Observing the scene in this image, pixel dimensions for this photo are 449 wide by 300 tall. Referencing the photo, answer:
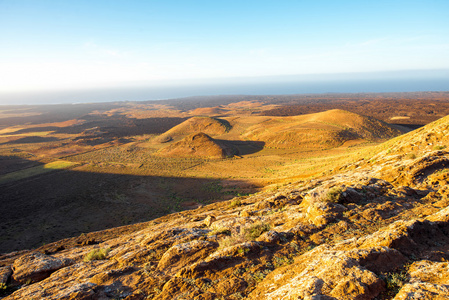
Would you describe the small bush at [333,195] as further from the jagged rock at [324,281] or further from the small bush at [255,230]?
the jagged rock at [324,281]

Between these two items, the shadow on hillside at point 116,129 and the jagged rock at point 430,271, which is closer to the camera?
the jagged rock at point 430,271

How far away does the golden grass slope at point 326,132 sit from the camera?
140 feet

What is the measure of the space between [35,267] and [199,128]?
5857cm

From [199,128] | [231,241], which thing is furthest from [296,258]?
[199,128]

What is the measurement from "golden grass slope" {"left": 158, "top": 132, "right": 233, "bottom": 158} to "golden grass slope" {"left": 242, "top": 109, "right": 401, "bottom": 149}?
35.7 ft

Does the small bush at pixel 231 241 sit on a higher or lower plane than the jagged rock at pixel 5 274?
higher

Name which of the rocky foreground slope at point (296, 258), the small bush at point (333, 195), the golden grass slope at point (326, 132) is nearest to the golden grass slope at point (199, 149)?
the golden grass slope at point (326, 132)

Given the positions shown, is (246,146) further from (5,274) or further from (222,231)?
(5,274)

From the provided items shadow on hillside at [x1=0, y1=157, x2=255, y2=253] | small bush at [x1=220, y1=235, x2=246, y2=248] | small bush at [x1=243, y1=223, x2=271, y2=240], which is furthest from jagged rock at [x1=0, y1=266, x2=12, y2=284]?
shadow on hillside at [x1=0, y1=157, x2=255, y2=253]

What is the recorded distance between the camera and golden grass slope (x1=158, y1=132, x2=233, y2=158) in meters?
39.8

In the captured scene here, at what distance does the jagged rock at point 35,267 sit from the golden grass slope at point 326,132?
132 ft

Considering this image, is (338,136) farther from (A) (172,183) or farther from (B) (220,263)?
(B) (220,263)

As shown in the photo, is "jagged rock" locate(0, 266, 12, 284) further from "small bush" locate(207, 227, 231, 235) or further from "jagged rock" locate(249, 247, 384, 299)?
"jagged rock" locate(249, 247, 384, 299)

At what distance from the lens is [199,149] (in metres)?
41.6
